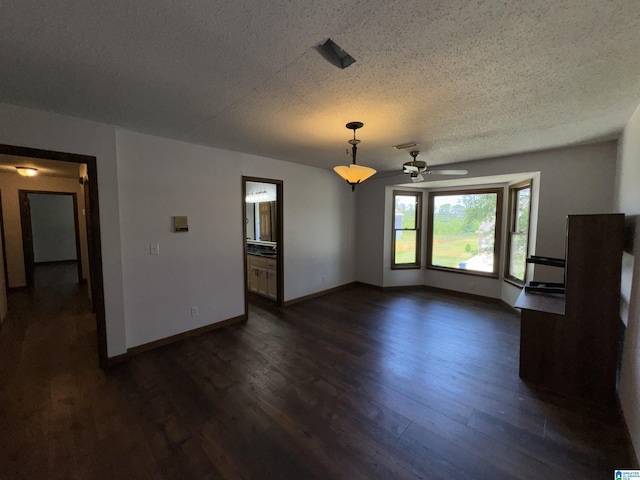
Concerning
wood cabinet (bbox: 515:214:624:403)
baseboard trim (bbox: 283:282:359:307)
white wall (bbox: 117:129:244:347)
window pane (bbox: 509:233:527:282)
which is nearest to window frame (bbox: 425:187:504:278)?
window pane (bbox: 509:233:527:282)

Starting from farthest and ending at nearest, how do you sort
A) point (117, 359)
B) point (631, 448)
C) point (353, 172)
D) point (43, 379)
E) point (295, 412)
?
point (117, 359)
point (353, 172)
point (43, 379)
point (295, 412)
point (631, 448)

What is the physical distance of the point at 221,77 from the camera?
5.44ft

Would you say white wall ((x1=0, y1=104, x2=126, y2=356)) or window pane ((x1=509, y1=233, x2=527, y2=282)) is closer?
white wall ((x1=0, y1=104, x2=126, y2=356))

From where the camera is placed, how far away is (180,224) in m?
3.09

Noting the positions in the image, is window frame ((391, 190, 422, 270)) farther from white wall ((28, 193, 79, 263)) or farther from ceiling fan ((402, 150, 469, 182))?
white wall ((28, 193, 79, 263))

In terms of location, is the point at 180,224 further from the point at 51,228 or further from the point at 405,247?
the point at 51,228

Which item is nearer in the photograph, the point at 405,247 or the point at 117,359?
the point at 117,359

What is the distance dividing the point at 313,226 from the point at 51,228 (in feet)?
30.5

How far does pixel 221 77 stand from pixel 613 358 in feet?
12.2

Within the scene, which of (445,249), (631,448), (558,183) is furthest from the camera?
(445,249)

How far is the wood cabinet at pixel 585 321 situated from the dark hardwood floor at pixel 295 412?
0.73ft

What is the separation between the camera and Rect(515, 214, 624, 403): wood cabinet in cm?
208

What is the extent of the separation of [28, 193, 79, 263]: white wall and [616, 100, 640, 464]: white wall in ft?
38.5

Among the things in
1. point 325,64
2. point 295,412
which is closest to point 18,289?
point 295,412
